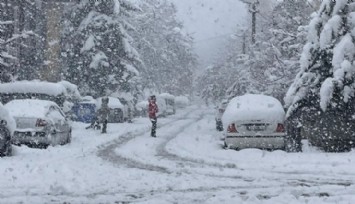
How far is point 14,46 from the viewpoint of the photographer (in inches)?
1251

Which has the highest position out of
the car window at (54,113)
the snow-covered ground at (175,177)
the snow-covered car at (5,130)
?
the car window at (54,113)

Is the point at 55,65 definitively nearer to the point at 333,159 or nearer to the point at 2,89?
the point at 2,89

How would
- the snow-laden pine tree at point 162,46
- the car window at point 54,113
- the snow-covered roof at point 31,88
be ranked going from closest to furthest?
the car window at point 54,113
the snow-covered roof at point 31,88
the snow-laden pine tree at point 162,46

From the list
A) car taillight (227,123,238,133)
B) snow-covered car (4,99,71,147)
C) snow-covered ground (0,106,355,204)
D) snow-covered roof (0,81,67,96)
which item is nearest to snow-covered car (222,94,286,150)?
car taillight (227,123,238,133)

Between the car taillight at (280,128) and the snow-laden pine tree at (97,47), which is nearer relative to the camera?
the car taillight at (280,128)

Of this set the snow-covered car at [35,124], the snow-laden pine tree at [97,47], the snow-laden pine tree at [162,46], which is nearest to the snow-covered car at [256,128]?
the snow-covered car at [35,124]

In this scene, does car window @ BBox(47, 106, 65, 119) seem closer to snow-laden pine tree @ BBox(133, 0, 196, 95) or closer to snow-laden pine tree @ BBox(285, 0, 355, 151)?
snow-laden pine tree @ BBox(285, 0, 355, 151)

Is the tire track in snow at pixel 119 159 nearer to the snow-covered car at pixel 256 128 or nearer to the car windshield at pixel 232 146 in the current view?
the car windshield at pixel 232 146

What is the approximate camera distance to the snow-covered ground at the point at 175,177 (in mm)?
7504

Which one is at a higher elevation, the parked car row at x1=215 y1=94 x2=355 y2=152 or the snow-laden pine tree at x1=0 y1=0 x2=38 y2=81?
the snow-laden pine tree at x1=0 y1=0 x2=38 y2=81

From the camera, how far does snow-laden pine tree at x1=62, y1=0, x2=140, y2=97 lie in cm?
3453

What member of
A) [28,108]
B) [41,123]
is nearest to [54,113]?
[28,108]

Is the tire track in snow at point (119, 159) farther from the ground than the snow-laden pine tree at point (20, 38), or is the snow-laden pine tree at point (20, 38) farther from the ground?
the snow-laden pine tree at point (20, 38)

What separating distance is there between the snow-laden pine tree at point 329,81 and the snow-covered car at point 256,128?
568 millimetres
